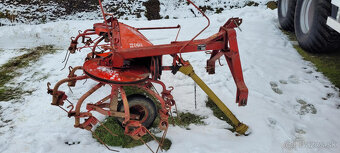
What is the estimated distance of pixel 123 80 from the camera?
2969 millimetres

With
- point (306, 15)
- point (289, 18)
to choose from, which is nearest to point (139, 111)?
point (306, 15)

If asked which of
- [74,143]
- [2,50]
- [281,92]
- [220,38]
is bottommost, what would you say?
[74,143]

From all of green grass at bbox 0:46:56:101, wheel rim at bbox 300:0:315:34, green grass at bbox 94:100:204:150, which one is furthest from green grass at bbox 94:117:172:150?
wheel rim at bbox 300:0:315:34

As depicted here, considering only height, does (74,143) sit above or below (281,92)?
below

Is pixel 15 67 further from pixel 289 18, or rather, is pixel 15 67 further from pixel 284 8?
pixel 284 8

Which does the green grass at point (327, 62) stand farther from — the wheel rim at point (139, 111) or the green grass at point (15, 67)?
the green grass at point (15, 67)

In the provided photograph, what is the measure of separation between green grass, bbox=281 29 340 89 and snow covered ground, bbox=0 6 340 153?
0.39 ft

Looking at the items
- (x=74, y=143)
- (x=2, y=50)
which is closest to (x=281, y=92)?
(x=74, y=143)

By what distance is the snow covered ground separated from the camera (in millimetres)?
3162

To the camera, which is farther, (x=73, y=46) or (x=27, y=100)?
(x=27, y=100)

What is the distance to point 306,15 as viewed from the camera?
519 cm

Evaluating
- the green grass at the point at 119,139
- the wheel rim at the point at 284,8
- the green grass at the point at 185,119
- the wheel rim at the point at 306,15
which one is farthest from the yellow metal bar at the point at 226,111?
the wheel rim at the point at 284,8

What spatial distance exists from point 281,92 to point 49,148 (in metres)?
3.43

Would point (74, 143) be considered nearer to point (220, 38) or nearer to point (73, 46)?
point (73, 46)
